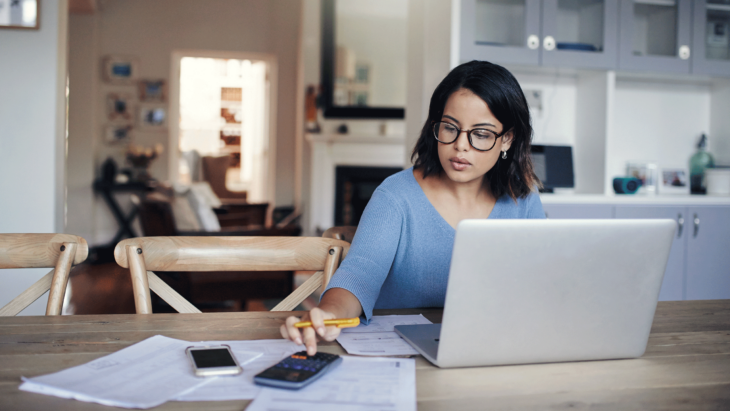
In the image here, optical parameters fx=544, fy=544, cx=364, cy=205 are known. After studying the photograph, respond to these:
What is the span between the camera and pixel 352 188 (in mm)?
5277

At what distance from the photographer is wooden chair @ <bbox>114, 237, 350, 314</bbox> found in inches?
44.5

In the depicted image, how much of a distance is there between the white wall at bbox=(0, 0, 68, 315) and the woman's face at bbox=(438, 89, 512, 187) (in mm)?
2179

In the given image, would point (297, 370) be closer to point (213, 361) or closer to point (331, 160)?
point (213, 361)

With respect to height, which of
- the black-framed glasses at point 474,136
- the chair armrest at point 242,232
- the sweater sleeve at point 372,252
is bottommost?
the chair armrest at point 242,232

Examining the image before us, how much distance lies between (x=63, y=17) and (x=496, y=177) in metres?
2.42

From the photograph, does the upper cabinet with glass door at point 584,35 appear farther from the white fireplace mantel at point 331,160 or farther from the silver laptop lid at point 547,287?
the white fireplace mantel at point 331,160

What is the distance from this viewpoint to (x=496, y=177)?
4.59 ft

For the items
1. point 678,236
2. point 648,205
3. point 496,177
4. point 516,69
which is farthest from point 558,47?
point 496,177

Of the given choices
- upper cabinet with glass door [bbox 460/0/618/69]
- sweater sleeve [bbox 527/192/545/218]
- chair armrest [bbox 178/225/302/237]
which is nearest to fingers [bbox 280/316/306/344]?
sweater sleeve [bbox 527/192/545/218]

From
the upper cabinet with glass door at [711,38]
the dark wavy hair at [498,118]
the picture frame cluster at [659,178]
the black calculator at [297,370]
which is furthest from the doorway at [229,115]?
the black calculator at [297,370]

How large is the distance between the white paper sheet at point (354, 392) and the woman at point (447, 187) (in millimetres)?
391

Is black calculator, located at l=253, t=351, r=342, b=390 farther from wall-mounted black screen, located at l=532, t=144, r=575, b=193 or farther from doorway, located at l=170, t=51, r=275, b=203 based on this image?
doorway, located at l=170, t=51, r=275, b=203

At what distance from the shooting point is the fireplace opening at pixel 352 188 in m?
5.22

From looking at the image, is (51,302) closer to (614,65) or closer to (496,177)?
(496,177)
